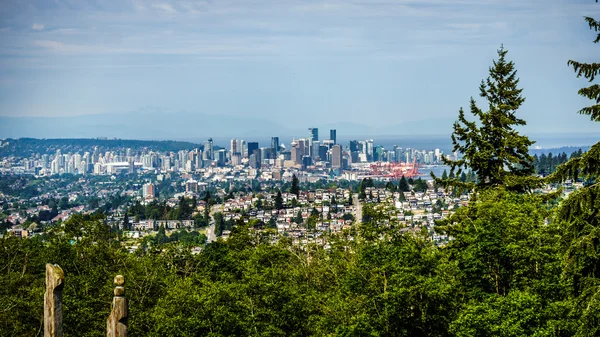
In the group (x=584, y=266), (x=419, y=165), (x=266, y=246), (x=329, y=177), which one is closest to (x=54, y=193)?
(x=329, y=177)

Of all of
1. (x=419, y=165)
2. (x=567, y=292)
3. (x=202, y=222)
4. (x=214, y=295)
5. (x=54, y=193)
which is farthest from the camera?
(x=419, y=165)

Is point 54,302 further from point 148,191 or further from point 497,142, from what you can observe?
point 148,191

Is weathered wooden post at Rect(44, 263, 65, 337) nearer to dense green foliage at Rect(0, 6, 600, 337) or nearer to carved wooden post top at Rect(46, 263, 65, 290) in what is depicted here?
carved wooden post top at Rect(46, 263, 65, 290)

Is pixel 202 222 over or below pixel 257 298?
below

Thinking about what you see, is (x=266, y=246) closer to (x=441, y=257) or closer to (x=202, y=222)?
(x=441, y=257)

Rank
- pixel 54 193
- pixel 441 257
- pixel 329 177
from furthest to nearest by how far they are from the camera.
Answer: pixel 329 177 → pixel 54 193 → pixel 441 257

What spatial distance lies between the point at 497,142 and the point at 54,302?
14.8 metres

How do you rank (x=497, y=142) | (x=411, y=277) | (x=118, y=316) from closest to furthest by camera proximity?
(x=118, y=316) < (x=411, y=277) < (x=497, y=142)

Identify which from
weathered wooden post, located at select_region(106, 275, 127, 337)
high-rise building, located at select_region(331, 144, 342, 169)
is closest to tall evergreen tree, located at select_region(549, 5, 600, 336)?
weathered wooden post, located at select_region(106, 275, 127, 337)

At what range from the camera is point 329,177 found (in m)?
170

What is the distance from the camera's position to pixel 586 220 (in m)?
8.54

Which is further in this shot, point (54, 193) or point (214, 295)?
point (54, 193)

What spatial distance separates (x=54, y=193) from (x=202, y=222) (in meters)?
86.6

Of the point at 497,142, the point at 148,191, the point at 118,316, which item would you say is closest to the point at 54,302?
the point at 118,316
